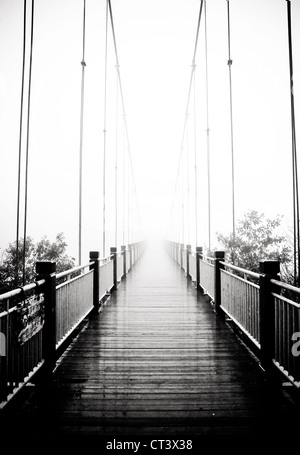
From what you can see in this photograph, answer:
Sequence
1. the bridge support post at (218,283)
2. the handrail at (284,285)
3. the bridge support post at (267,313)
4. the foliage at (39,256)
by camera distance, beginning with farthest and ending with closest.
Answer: the foliage at (39,256) < the bridge support post at (218,283) < the bridge support post at (267,313) < the handrail at (284,285)

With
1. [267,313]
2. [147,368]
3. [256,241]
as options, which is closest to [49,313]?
→ [147,368]

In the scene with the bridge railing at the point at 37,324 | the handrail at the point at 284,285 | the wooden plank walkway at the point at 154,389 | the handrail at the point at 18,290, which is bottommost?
the wooden plank walkway at the point at 154,389

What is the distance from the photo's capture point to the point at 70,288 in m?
3.60

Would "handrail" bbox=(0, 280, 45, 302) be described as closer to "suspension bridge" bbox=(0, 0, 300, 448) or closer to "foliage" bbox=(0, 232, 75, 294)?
"suspension bridge" bbox=(0, 0, 300, 448)

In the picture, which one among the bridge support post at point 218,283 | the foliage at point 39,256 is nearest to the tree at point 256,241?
the foliage at point 39,256

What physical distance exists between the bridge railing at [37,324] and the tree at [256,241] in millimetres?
19846

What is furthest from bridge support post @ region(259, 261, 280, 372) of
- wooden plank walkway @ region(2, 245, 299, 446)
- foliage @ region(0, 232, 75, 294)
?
foliage @ region(0, 232, 75, 294)

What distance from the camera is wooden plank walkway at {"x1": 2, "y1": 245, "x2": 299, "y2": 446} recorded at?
2102 millimetres

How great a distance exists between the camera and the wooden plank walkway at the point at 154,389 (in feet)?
6.89

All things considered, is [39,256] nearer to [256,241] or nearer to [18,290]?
[256,241]

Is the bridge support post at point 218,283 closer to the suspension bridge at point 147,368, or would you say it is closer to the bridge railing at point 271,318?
the suspension bridge at point 147,368

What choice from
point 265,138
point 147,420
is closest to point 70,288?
point 147,420
